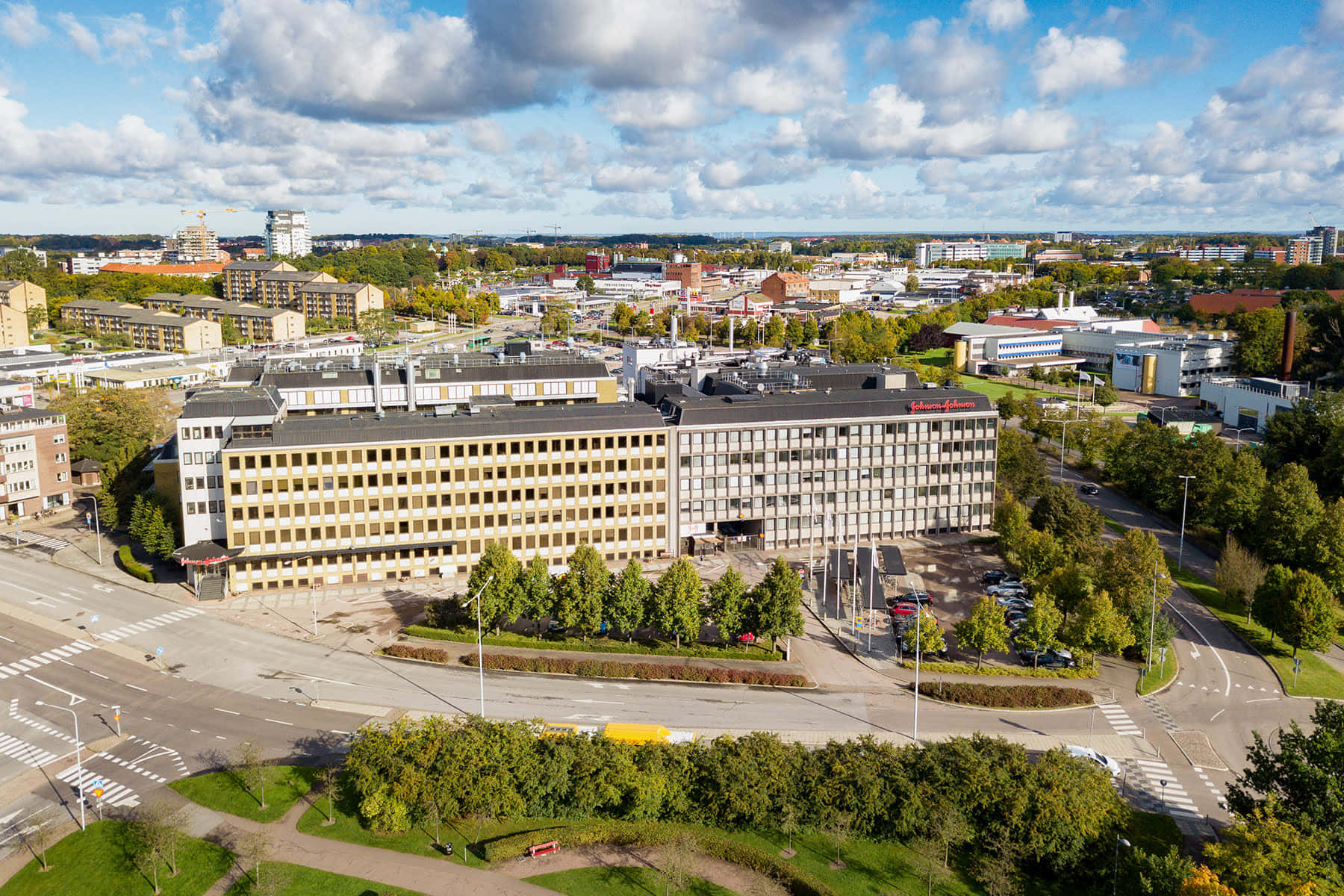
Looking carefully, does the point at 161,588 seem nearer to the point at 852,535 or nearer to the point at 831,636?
the point at 831,636

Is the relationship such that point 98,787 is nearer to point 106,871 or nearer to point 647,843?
point 106,871

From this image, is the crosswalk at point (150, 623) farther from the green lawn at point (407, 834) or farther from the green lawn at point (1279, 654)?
the green lawn at point (1279, 654)

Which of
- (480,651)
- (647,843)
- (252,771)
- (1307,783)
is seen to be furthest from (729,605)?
(1307,783)

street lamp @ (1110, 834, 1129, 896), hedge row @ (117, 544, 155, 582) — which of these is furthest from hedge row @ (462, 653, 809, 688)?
hedge row @ (117, 544, 155, 582)

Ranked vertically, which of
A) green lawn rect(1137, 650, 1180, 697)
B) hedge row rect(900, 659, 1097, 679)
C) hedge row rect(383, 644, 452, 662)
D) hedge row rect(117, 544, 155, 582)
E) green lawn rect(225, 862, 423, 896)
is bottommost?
green lawn rect(225, 862, 423, 896)

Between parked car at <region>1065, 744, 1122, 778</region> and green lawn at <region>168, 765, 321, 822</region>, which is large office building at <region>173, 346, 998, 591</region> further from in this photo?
parked car at <region>1065, 744, 1122, 778</region>

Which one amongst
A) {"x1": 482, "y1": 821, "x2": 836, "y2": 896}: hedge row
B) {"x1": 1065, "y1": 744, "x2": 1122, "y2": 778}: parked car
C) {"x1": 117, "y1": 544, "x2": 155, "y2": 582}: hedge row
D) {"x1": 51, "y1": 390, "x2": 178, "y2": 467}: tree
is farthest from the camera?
{"x1": 51, "y1": 390, "x2": 178, "y2": 467}: tree
